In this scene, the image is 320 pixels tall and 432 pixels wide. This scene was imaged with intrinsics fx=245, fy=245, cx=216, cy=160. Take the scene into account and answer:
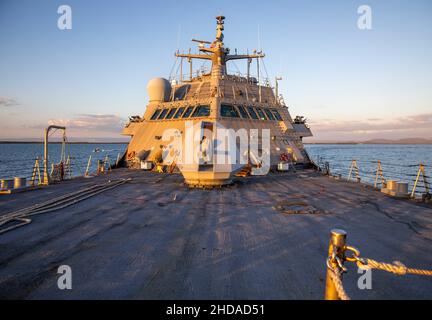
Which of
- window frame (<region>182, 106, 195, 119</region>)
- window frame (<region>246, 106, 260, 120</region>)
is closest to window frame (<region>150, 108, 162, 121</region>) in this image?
window frame (<region>182, 106, 195, 119</region>)

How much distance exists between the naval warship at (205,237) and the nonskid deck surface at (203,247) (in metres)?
0.03

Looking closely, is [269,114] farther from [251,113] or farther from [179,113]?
[179,113]

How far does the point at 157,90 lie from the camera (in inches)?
1166

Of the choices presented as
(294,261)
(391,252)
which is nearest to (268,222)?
(294,261)

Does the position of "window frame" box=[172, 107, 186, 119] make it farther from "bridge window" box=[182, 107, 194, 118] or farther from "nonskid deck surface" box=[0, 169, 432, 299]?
"nonskid deck surface" box=[0, 169, 432, 299]

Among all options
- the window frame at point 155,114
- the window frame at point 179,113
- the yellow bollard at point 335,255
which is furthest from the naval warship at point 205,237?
the window frame at point 155,114

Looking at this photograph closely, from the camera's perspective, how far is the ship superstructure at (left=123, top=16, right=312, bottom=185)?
23.5 m

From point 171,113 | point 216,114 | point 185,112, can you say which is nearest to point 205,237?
point 216,114

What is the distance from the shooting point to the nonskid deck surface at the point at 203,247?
4.51m

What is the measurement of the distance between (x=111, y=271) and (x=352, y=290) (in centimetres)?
473

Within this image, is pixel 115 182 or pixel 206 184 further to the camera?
pixel 115 182

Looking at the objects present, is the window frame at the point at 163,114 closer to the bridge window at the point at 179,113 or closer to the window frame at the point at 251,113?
the bridge window at the point at 179,113
